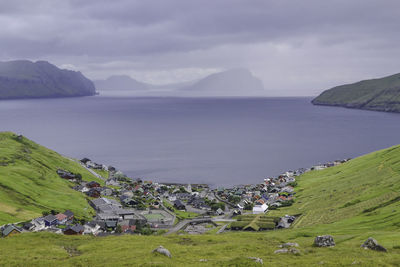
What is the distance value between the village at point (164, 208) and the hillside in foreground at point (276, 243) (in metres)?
14.6

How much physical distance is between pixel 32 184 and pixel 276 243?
95552mm

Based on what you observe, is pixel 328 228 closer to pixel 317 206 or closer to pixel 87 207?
pixel 317 206

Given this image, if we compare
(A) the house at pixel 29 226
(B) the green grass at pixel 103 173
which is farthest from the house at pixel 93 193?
(A) the house at pixel 29 226

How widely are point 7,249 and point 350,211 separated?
7345 cm

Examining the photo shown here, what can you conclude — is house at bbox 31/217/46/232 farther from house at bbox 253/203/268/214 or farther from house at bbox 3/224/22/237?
house at bbox 253/203/268/214

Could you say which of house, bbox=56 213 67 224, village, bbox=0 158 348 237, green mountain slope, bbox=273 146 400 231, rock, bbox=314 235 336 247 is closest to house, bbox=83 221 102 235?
village, bbox=0 158 348 237

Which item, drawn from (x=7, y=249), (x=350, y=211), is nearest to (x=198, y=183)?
(x=350, y=211)

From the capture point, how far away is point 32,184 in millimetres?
119062

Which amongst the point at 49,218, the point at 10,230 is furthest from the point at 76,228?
the point at 10,230

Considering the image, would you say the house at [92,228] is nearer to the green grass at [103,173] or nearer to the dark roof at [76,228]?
the dark roof at [76,228]

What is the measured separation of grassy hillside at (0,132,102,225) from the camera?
9800cm

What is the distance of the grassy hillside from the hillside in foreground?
139 feet

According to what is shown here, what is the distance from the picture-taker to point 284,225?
91938mm

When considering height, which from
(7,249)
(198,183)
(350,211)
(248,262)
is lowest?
(198,183)
